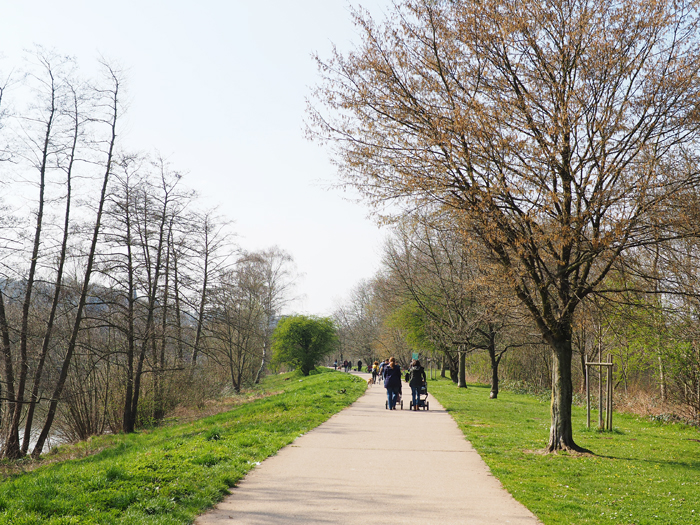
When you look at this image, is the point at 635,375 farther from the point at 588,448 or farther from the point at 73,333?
the point at 73,333

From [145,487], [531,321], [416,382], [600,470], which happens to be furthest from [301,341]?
[145,487]

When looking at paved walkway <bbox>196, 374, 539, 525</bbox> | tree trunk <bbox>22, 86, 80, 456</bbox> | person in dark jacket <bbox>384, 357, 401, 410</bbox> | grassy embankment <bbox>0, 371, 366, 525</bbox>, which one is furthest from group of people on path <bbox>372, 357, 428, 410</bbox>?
tree trunk <bbox>22, 86, 80, 456</bbox>

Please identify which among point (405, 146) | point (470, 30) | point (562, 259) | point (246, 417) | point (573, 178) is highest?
point (470, 30)

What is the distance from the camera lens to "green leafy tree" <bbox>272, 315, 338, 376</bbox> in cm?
4962

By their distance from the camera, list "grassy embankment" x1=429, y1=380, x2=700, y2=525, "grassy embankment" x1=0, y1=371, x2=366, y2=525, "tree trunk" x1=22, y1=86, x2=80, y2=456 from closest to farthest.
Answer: "grassy embankment" x1=0, y1=371, x2=366, y2=525 < "grassy embankment" x1=429, y1=380, x2=700, y2=525 < "tree trunk" x1=22, y1=86, x2=80, y2=456

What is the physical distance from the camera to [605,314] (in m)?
11.6

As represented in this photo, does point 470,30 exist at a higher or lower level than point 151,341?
higher

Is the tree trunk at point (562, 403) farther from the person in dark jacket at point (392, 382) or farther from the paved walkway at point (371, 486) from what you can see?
the person in dark jacket at point (392, 382)

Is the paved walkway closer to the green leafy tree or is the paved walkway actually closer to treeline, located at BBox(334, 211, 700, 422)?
treeline, located at BBox(334, 211, 700, 422)

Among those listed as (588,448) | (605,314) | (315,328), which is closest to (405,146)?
(605,314)

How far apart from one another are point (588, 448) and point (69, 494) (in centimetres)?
961

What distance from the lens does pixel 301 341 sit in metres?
50.0

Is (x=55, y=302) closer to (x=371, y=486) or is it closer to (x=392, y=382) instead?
(x=392, y=382)

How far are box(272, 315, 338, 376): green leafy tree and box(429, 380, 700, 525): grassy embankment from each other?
34.1m
